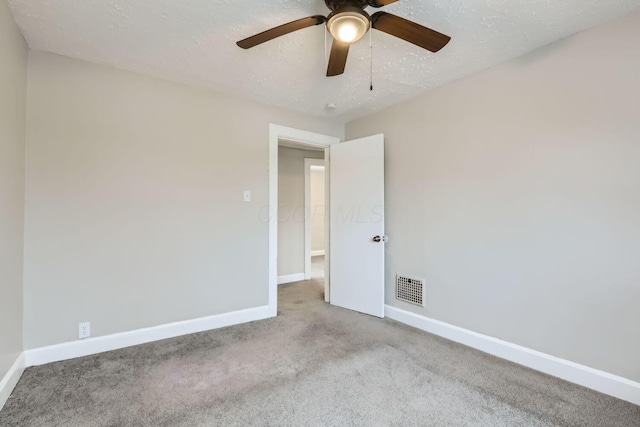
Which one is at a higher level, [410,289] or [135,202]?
[135,202]

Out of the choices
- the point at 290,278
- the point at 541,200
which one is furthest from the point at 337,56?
the point at 290,278

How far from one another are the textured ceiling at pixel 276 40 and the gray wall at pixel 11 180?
8.2 inches

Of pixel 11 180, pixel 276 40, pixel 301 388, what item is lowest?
pixel 301 388

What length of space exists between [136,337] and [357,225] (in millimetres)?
2414

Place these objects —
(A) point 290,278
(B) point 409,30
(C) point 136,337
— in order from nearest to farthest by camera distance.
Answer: (B) point 409,30 → (C) point 136,337 → (A) point 290,278

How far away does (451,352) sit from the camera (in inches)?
95.9

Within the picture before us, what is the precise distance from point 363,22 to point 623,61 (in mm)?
1694

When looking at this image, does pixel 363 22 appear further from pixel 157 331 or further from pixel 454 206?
pixel 157 331

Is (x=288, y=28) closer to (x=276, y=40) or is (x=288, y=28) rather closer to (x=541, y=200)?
(x=276, y=40)

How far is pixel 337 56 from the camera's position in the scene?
1.83m

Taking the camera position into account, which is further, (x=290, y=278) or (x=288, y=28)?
(x=290, y=278)

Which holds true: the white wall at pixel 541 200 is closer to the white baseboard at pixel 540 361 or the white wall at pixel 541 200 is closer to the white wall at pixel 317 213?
the white baseboard at pixel 540 361

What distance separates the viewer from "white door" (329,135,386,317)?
3.30m

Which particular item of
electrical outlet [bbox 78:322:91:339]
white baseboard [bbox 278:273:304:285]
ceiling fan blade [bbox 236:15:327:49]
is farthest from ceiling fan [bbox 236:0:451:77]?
white baseboard [bbox 278:273:304:285]
